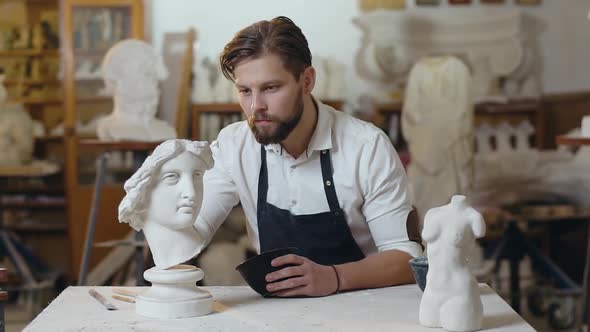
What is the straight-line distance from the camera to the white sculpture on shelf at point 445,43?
711 centimetres

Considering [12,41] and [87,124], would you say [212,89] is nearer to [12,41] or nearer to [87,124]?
[87,124]

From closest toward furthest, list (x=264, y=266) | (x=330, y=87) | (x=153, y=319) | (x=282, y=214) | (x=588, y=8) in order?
(x=153, y=319)
(x=264, y=266)
(x=282, y=214)
(x=330, y=87)
(x=588, y=8)

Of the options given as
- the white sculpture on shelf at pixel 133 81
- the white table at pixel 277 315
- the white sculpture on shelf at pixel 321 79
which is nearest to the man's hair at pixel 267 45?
the white table at pixel 277 315

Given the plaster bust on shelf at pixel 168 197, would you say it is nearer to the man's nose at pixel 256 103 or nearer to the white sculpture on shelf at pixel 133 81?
the man's nose at pixel 256 103

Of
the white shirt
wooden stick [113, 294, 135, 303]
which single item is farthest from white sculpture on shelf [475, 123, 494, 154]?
wooden stick [113, 294, 135, 303]

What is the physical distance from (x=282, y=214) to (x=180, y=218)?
73 centimetres

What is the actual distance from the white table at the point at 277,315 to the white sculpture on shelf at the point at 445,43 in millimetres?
4611

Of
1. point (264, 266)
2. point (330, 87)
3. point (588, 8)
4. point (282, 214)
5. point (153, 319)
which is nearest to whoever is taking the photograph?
point (153, 319)

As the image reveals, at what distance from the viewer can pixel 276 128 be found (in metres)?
2.87

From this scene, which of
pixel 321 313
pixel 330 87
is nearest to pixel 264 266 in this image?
pixel 321 313

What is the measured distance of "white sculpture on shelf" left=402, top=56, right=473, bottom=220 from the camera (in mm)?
6152

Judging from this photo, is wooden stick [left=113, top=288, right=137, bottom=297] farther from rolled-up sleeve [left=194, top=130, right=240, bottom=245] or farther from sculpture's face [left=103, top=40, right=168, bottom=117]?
sculpture's face [left=103, top=40, right=168, bottom=117]

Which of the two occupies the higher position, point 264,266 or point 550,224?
point 264,266

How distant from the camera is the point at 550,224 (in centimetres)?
737
